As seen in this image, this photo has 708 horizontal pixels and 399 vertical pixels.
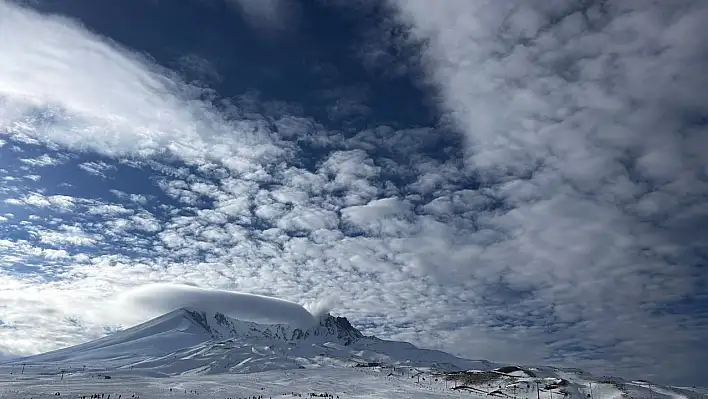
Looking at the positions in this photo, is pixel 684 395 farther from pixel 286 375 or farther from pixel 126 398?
pixel 126 398

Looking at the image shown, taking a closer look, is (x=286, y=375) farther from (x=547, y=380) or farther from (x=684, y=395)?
(x=684, y=395)

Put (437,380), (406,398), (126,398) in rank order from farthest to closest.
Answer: (437,380)
(406,398)
(126,398)

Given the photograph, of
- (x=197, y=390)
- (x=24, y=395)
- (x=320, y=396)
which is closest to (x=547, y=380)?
(x=320, y=396)

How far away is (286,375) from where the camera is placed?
143 meters

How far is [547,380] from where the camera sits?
14625 cm

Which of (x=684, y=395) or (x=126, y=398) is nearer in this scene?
(x=126, y=398)

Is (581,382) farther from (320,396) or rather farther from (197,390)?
(197,390)

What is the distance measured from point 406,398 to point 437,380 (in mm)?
77286

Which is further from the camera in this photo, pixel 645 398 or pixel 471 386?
pixel 471 386

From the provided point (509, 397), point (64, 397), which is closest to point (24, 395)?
point (64, 397)

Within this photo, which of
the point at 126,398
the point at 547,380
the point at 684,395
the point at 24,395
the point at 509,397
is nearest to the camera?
the point at 24,395

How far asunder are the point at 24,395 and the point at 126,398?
1254 centimetres

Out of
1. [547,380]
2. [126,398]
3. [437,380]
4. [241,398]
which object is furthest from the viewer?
[437,380]

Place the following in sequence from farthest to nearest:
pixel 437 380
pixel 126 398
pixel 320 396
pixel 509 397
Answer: pixel 437 380, pixel 509 397, pixel 320 396, pixel 126 398
